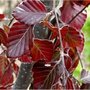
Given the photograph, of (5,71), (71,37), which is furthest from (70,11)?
(5,71)

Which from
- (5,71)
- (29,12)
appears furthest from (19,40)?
(5,71)

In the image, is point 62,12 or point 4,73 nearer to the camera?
point 62,12

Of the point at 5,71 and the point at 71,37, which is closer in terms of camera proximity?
the point at 71,37

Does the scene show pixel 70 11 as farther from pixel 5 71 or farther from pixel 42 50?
pixel 5 71

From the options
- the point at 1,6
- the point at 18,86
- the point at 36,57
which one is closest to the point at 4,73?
the point at 18,86

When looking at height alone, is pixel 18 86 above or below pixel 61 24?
below

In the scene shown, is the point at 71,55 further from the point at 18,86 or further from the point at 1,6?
the point at 1,6

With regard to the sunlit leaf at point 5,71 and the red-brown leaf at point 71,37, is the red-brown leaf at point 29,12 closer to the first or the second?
the red-brown leaf at point 71,37

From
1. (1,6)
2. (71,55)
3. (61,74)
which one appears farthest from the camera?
(1,6)

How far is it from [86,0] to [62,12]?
4 cm

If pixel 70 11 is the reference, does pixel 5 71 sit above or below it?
below

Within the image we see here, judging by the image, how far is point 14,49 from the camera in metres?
0.53

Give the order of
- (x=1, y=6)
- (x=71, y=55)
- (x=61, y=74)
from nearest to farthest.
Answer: (x=61, y=74) < (x=71, y=55) < (x=1, y=6)

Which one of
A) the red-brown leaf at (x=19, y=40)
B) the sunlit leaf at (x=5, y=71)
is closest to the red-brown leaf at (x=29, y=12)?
the red-brown leaf at (x=19, y=40)
